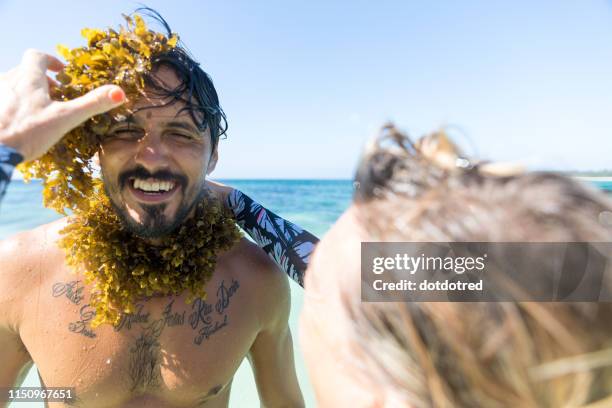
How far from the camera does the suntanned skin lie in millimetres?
1763

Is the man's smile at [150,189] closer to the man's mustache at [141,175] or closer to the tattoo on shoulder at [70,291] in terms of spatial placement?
the man's mustache at [141,175]

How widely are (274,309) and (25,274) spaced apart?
4.57 ft

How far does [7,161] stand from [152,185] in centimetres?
63

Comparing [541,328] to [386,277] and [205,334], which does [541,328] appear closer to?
[386,277]

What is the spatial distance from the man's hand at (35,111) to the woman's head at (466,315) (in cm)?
110

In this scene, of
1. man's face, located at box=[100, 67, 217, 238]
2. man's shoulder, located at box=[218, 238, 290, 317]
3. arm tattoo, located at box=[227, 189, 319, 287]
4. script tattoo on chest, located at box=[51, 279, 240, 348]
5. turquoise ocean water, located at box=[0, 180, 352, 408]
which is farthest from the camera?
turquoise ocean water, located at box=[0, 180, 352, 408]

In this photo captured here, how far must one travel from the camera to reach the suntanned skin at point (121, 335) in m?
1.76

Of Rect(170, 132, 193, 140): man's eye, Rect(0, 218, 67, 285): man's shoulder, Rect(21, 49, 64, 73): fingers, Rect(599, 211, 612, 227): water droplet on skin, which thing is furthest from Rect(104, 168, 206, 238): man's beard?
Rect(599, 211, 612, 227): water droplet on skin

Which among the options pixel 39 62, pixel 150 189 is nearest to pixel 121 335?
pixel 150 189

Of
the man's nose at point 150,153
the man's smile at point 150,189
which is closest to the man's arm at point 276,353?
the man's smile at point 150,189

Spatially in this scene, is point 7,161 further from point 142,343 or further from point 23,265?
point 142,343

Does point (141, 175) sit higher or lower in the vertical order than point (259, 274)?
higher

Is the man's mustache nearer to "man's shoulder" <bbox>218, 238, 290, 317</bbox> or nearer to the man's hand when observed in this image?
the man's hand

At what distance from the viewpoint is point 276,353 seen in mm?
2266
